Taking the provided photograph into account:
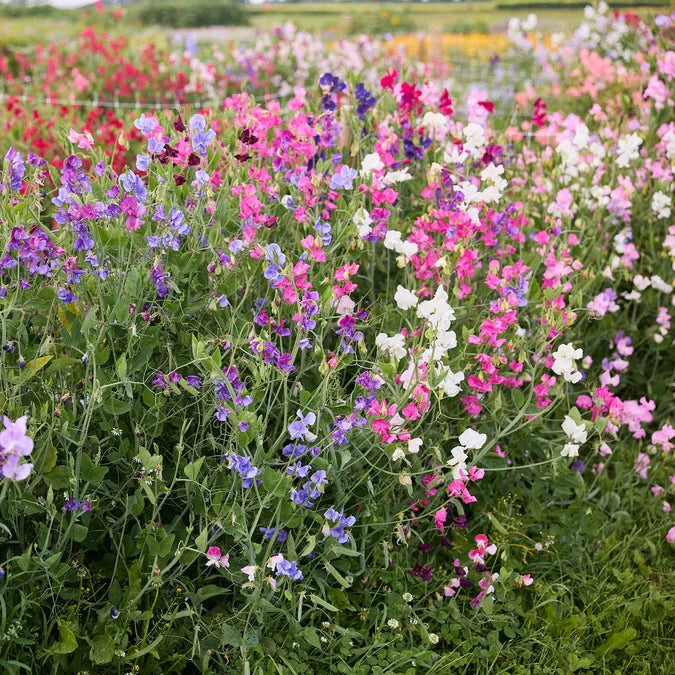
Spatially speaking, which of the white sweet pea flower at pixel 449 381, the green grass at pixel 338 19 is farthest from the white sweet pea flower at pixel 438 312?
the green grass at pixel 338 19

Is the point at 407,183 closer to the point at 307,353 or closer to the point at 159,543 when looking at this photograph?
the point at 307,353

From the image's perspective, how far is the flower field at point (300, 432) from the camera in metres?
1.99

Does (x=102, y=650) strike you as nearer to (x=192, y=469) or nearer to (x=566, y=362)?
(x=192, y=469)

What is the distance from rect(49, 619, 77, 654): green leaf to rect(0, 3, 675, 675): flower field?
17mm

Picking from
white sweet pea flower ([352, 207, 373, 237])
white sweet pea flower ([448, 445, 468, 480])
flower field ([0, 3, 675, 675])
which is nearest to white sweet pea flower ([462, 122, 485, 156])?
flower field ([0, 3, 675, 675])

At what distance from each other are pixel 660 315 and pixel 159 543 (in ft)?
7.84

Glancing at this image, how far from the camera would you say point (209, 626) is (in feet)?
6.88

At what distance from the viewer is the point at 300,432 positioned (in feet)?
6.47

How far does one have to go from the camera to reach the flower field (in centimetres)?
199

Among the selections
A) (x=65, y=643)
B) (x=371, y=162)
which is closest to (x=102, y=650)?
(x=65, y=643)

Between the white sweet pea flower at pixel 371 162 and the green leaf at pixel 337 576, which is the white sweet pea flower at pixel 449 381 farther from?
the white sweet pea flower at pixel 371 162

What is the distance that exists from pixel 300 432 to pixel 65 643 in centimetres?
74

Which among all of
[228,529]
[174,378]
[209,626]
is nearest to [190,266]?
[174,378]

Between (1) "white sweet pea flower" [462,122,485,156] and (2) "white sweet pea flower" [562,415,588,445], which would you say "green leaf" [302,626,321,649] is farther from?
(1) "white sweet pea flower" [462,122,485,156]
